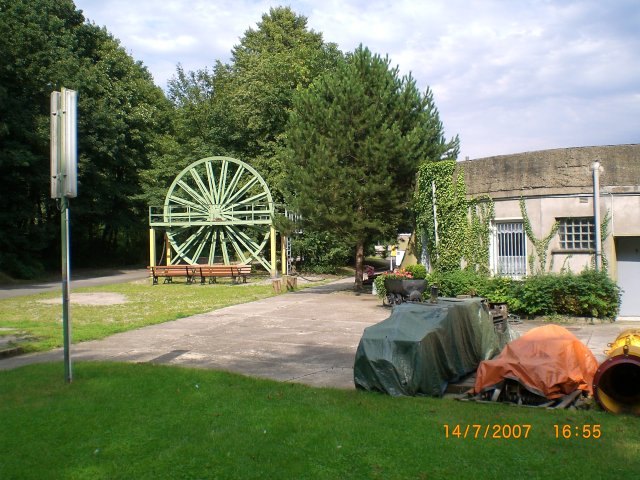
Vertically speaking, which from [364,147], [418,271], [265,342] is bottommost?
[265,342]

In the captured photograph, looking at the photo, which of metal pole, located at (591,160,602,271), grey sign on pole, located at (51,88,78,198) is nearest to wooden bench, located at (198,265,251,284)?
metal pole, located at (591,160,602,271)

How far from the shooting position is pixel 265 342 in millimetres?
12062

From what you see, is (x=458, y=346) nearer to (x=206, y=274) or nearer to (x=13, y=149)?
(x=206, y=274)

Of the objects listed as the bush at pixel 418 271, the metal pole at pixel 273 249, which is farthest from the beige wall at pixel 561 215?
the metal pole at pixel 273 249

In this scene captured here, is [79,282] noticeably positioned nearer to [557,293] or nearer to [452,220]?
[452,220]

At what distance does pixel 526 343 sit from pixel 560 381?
62cm

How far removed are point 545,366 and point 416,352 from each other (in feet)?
5.02

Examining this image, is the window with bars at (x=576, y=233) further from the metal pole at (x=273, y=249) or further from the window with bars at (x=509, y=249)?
the metal pole at (x=273, y=249)

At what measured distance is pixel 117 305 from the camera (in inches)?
752

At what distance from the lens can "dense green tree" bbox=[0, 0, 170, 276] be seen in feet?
99.2

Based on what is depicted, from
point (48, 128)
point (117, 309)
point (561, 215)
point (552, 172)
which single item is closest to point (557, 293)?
point (561, 215)

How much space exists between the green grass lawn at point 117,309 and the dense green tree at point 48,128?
9.25 metres

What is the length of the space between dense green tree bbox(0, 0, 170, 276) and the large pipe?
28.2 m

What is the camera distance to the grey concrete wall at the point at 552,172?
14641 mm
